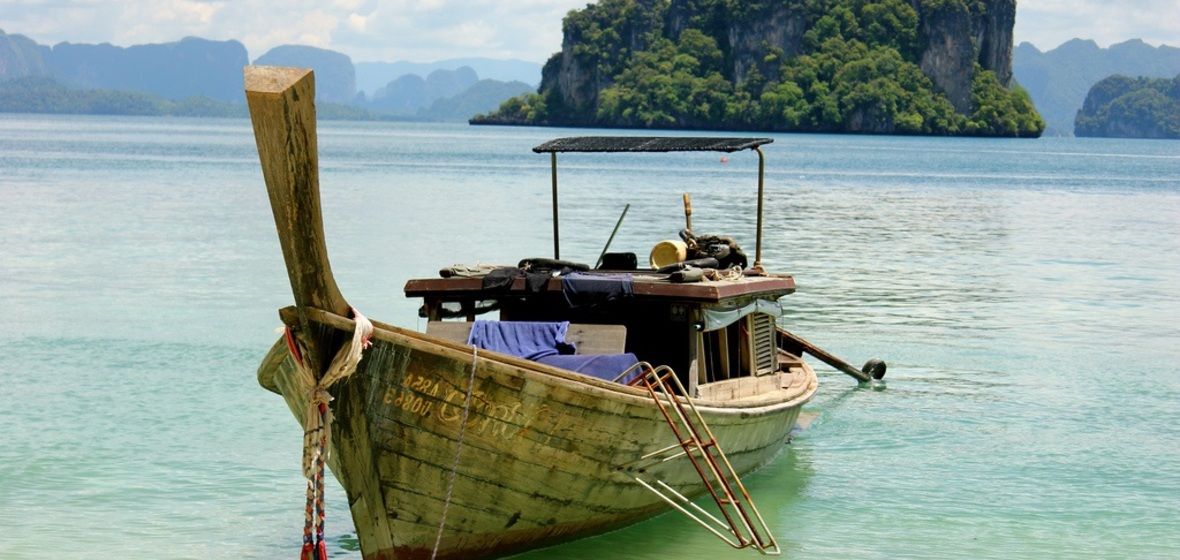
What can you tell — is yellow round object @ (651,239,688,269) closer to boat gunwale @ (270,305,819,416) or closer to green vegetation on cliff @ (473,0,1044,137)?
boat gunwale @ (270,305,819,416)

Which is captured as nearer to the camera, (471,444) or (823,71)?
(471,444)

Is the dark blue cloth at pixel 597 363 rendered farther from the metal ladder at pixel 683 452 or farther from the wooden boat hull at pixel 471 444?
the wooden boat hull at pixel 471 444

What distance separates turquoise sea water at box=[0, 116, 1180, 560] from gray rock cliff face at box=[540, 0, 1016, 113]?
13120cm

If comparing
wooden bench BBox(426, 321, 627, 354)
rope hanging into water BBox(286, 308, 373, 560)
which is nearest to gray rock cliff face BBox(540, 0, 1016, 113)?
wooden bench BBox(426, 321, 627, 354)

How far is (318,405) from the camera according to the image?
8.16 metres

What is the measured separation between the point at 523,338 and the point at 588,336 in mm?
509

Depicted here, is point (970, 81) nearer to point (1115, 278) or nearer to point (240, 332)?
point (1115, 278)

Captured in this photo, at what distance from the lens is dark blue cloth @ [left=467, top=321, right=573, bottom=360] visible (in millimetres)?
10305

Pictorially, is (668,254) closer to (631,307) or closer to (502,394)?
(631,307)

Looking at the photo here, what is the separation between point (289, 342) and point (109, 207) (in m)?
34.9

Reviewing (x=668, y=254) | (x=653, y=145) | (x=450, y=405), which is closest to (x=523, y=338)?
(x=450, y=405)

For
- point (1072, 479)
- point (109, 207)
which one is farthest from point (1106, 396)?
point (109, 207)

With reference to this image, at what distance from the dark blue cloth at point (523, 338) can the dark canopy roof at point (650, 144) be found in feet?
8.22

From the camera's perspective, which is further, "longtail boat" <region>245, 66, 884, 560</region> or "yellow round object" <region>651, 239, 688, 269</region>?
"yellow round object" <region>651, 239, 688, 269</region>
